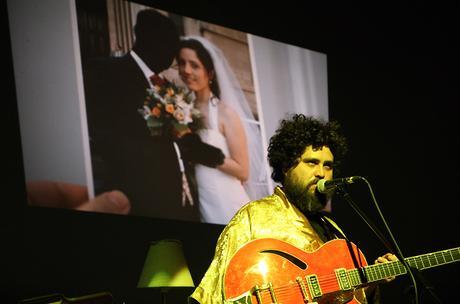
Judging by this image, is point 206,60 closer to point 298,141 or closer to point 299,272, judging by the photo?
point 298,141

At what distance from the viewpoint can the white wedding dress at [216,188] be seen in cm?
444

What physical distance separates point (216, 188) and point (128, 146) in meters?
0.67

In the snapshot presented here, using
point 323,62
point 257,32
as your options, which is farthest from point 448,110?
point 257,32

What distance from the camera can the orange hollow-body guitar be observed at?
8.24ft

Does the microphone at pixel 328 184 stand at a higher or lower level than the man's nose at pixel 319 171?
lower

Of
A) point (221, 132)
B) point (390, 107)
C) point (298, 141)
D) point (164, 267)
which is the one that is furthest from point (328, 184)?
point (390, 107)

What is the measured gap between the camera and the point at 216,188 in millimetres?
4488

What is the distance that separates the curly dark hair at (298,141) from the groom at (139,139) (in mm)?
1171

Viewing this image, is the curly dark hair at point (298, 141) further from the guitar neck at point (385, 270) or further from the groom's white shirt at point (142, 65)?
the groom's white shirt at point (142, 65)

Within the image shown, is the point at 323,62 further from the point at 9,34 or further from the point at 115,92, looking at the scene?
the point at 9,34

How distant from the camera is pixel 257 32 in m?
5.22

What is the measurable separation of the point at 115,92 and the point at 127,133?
26 centimetres

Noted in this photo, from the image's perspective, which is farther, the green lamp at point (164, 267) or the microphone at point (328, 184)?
the green lamp at point (164, 267)

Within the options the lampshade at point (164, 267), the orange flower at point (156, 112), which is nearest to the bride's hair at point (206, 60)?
the orange flower at point (156, 112)
